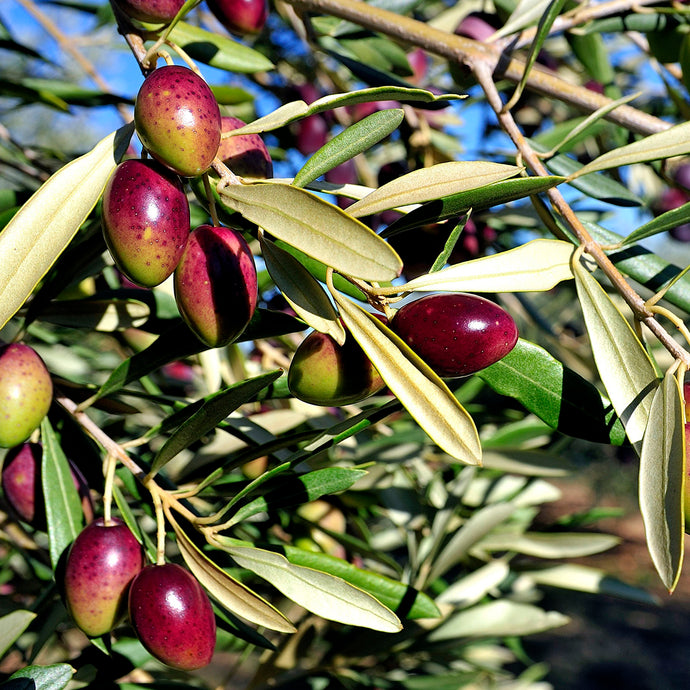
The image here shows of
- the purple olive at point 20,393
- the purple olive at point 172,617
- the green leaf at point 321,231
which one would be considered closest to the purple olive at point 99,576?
the purple olive at point 172,617

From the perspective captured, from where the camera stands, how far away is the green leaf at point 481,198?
567 millimetres

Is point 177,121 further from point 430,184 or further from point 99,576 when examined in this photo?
point 99,576

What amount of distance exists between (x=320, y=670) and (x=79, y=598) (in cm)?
75

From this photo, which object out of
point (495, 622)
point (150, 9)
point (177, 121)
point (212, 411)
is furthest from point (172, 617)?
point (495, 622)

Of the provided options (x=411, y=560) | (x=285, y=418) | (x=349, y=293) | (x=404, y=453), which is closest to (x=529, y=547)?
(x=411, y=560)

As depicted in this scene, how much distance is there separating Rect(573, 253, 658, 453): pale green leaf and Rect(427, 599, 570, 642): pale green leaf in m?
0.83

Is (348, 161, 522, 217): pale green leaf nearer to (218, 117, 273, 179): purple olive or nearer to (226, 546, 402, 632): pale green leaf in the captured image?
(218, 117, 273, 179): purple olive

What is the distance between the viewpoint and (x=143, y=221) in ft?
1.69

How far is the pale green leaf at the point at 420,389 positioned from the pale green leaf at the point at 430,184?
9 cm

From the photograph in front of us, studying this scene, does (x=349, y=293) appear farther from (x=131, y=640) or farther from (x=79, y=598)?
(x=131, y=640)

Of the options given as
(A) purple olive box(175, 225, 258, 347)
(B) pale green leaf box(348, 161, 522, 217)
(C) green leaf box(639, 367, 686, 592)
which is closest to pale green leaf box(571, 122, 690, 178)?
(B) pale green leaf box(348, 161, 522, 217)

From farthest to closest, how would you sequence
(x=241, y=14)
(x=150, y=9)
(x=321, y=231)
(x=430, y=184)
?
(x=241, y=14), (x=150, y=9), (x=430, y=184), (x=321, y=231)

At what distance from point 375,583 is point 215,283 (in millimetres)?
417

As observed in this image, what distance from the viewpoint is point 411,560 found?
1267 millimetres
